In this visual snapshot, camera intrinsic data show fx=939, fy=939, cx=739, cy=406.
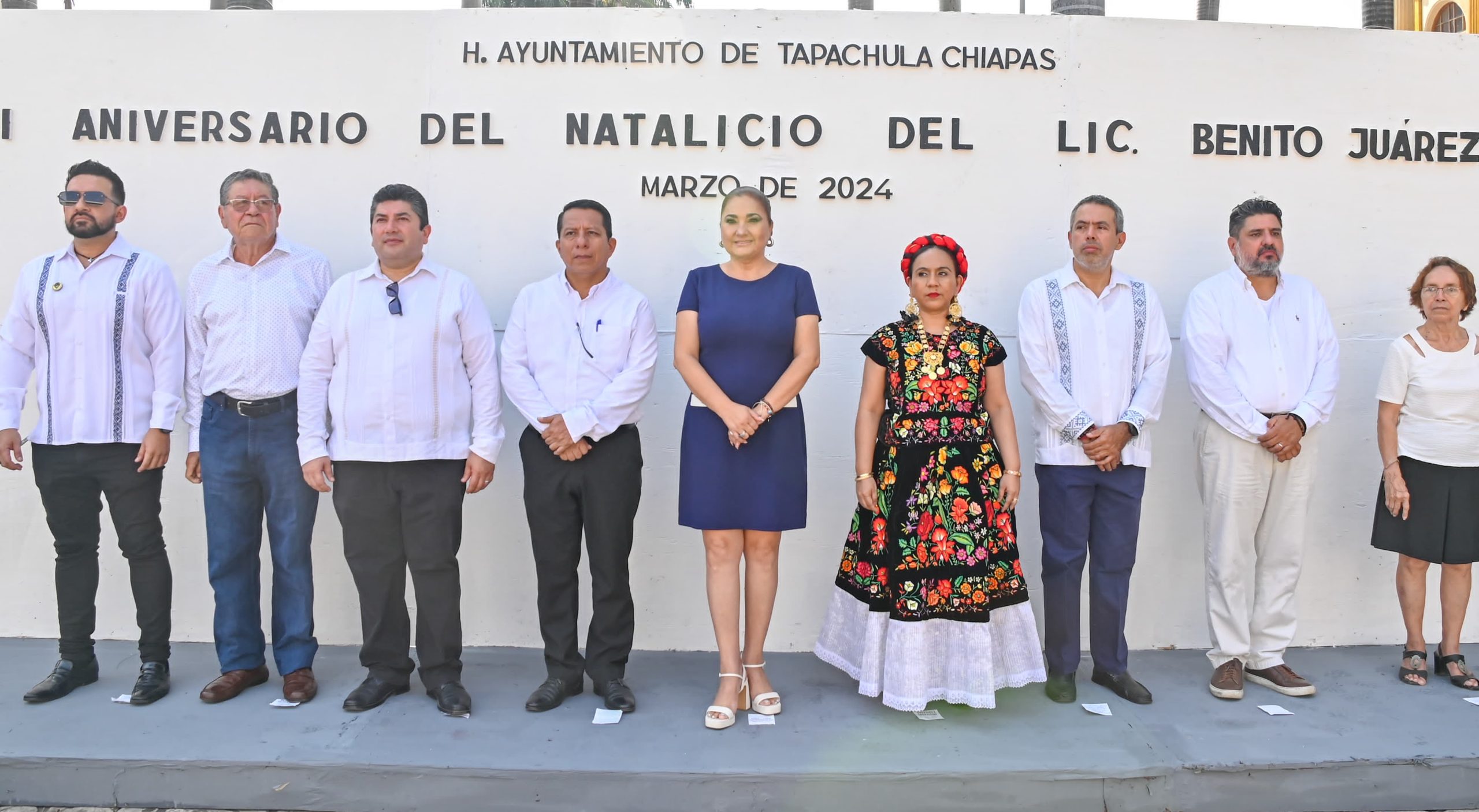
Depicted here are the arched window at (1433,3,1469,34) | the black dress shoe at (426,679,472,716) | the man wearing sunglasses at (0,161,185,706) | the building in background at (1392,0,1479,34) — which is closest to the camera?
the black dress shoe at (426,679,472,716)

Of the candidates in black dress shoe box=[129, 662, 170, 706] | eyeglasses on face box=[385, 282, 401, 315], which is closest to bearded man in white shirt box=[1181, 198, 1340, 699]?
eyeglasses on face box=[385, 282, 401, 315]

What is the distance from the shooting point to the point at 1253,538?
3.54m

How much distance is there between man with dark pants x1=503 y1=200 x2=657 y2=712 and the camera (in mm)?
3248

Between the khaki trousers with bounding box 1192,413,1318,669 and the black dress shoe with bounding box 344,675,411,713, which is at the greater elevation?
the khaki trousers with bounding box 1192,413,1318,669

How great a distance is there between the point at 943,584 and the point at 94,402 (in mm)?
2987

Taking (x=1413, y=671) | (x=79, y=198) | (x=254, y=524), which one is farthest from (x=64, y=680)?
(x=1413, y=671)

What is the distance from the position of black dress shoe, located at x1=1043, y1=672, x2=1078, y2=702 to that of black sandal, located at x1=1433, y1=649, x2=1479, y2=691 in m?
1.49

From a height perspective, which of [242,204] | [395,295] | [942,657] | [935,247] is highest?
[242,204]

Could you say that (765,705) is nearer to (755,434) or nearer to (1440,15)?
(755,434)

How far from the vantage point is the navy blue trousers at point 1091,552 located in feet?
11.1

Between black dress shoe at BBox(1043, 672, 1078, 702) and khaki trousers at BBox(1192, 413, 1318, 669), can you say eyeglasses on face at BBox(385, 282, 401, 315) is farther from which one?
khaki trousers at BBox(1192, 413, 1318, 669)

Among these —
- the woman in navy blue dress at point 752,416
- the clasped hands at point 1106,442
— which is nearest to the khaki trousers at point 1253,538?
the clasped hands at point 1106,442

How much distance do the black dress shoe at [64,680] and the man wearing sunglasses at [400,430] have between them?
1.03 meters

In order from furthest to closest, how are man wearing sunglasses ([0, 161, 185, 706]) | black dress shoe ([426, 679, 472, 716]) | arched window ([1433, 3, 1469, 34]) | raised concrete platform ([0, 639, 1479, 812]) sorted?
arched window ([1433, 3, 1469, 34])
man wearing sunglasses ([0, 161, 185, 706])
black dress shoe ([426, 679, 472, 716])
raised concrete platform ([0, 639, 1479, 812])
